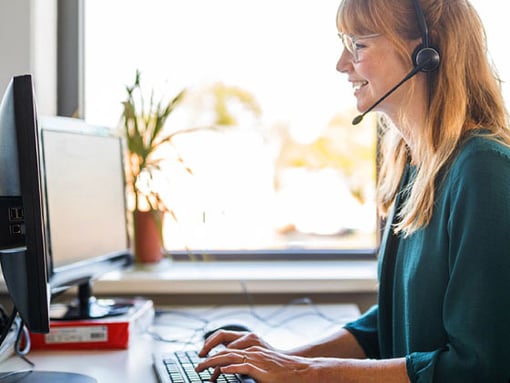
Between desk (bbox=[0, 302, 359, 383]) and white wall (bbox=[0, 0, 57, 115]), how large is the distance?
0.80m

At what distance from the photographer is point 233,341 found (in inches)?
47.2

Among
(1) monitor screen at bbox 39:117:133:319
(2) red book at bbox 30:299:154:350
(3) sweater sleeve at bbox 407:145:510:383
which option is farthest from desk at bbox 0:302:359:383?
(3) sweater sleeve at bbox 407:145:510:383

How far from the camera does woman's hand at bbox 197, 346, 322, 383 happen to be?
1.00 meters

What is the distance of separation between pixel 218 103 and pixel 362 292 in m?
0.81

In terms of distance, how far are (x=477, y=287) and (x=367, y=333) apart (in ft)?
1.50

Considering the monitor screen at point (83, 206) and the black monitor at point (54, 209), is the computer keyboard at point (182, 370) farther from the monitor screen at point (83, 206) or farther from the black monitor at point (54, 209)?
the monitor screen at point (83, 206)

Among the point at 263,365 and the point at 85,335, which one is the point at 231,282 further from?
the point at 263,365

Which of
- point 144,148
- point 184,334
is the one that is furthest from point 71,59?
point 184,334

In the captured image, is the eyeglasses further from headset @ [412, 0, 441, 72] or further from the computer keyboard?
the computer keyboard

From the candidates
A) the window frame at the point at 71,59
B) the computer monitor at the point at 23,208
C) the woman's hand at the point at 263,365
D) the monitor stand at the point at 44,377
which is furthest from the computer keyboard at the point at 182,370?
the window frame at the point at 71,59

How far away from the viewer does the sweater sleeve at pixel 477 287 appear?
91 cm

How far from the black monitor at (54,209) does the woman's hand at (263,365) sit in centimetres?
24

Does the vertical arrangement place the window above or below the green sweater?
above

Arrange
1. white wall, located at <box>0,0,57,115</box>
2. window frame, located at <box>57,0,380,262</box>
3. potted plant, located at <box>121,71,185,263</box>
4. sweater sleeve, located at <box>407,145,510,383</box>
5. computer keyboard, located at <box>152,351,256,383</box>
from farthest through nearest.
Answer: window frame, located at <box>57,0,380,262</box> → potted plant, located at <box>121,71,185,263</box> → white wall, located at <box>0,0,57,115</box> → computer keyboard, located at <box>152,351,256,383</box> → sweater sleeve, located at <box>407,145,510,383</box>
